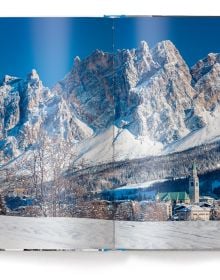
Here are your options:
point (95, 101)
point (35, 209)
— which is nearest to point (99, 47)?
point (95, 101)

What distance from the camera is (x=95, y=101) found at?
6945 millimetres

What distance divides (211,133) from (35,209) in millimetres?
1478

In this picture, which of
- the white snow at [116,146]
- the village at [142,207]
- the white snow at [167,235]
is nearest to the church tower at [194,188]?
the village at [142,207]

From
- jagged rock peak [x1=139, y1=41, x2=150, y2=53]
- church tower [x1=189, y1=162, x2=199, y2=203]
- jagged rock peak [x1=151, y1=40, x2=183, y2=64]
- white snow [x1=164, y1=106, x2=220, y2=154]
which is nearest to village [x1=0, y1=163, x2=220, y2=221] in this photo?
church tower [x1=189, y1=162, x2=199, y2=203]

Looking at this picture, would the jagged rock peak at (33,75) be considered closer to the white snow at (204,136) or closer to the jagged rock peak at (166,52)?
the jagged rock peak at (166,52)

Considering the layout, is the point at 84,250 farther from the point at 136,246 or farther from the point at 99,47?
the point at 99,47

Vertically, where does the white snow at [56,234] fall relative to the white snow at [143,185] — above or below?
below

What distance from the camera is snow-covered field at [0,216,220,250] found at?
22.6 feet

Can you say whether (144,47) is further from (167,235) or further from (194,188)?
(167,235)

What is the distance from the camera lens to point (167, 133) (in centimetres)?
700

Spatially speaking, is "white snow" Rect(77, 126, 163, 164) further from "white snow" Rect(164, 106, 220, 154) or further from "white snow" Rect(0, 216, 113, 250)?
"white snow" Rect(0, 216, 113, 250)

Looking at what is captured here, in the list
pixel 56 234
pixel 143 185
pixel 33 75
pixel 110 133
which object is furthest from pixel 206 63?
pixel 56 234

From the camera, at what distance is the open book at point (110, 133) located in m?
6.91

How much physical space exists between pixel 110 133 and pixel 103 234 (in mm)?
774
